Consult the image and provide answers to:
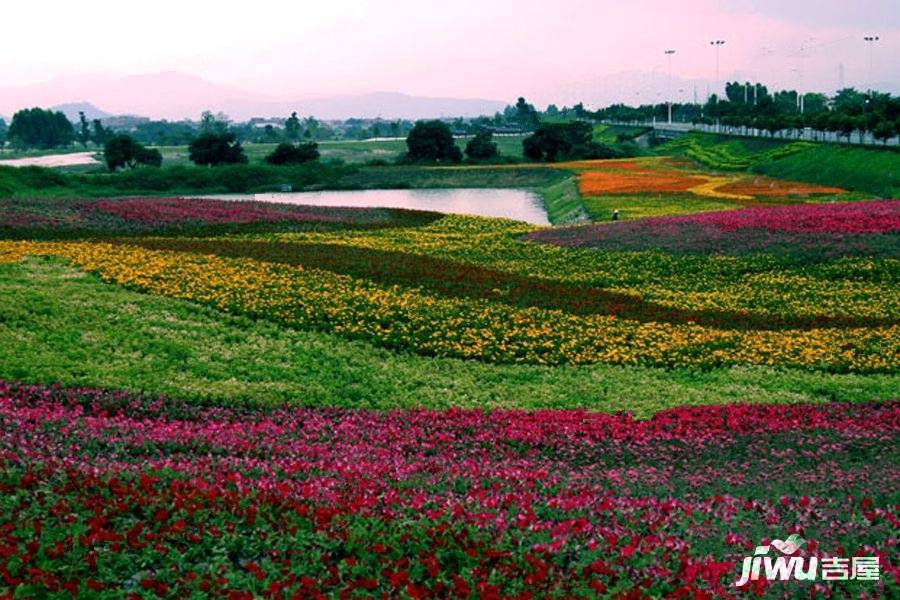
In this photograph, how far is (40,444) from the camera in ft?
38.2

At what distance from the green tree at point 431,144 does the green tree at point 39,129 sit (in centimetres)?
11209

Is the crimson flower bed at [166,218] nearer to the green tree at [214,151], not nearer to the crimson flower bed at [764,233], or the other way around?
the crimson flower bed at [764,233]

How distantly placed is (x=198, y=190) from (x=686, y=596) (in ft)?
275

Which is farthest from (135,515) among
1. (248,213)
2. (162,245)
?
(248,213)

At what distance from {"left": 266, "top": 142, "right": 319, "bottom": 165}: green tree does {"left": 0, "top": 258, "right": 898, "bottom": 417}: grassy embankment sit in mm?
81840

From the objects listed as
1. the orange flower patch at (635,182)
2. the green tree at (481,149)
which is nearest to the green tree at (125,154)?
the green tree at (481,149)

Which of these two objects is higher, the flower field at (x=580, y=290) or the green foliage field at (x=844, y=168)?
the green foliage field at (x=844, y=168)

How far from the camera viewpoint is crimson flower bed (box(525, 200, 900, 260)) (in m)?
34.6

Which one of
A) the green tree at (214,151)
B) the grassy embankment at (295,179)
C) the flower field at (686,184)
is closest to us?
the flower field at (686,184)

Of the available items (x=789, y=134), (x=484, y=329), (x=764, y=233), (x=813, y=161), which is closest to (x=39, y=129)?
(x=789, y=134)

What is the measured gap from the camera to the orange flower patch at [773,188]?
61750 millimetres

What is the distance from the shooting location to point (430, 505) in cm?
973

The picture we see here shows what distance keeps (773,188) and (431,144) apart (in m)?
52.2

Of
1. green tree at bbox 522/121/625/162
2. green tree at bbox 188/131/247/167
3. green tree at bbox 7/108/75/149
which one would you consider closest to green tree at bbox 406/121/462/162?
green tree at bbox 522/121/625/162
